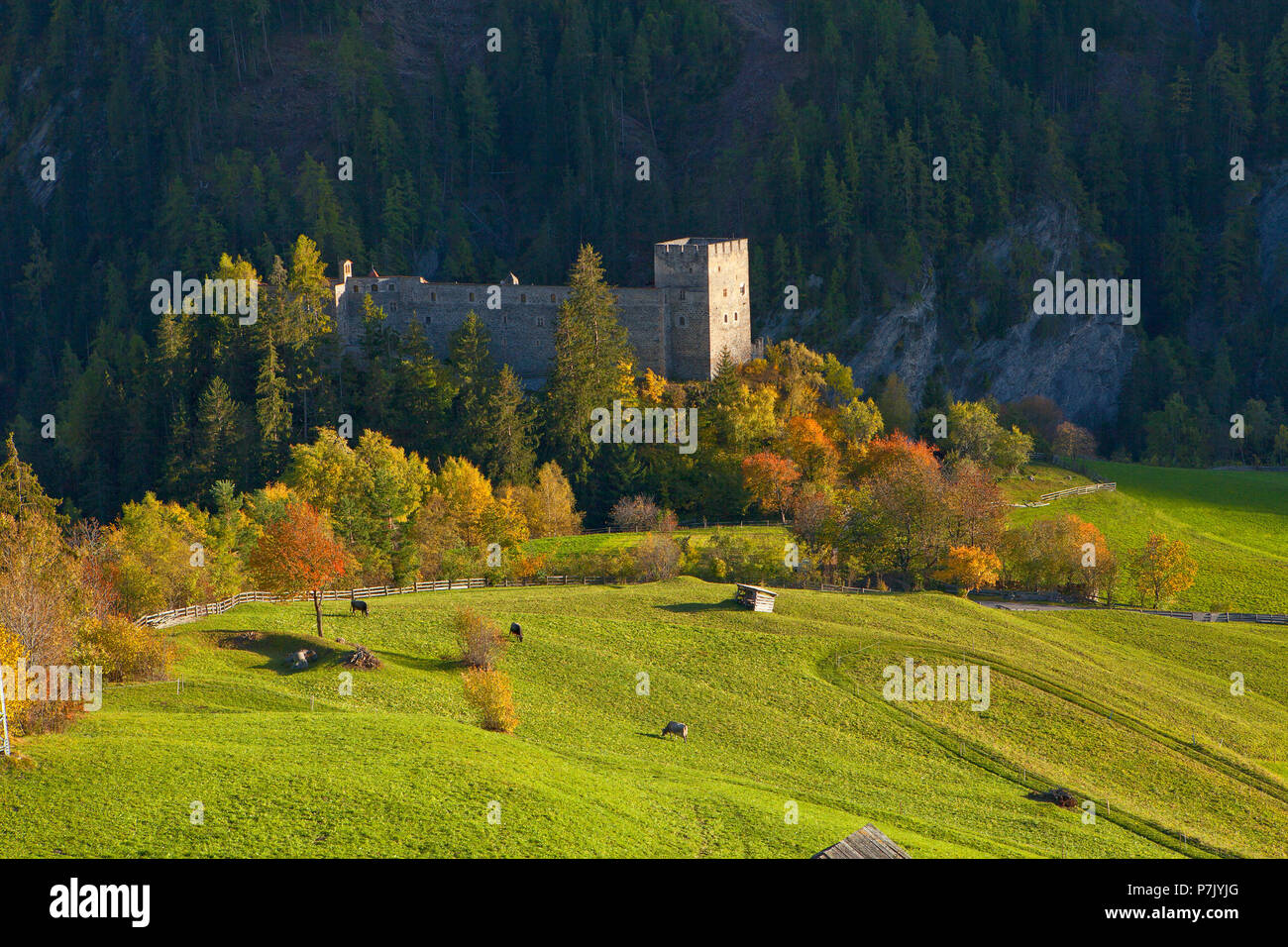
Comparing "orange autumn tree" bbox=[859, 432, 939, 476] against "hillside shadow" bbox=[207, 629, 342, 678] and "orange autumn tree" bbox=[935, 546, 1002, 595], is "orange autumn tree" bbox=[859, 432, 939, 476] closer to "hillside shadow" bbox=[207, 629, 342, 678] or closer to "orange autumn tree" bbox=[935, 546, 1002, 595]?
"orange autumn tree" bbox=[935, 546, 1002, 595]

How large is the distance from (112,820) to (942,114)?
9973cm

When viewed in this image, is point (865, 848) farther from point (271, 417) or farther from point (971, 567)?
point (271, 417)

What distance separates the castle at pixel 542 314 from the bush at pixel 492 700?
46.5 metres

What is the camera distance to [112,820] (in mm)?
33656

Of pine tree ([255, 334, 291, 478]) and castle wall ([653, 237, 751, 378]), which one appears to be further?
castle wall ([653, 237, 751, 378])

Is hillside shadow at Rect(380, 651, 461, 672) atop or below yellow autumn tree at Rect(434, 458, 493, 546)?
below

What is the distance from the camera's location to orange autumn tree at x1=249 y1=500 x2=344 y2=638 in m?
55.3

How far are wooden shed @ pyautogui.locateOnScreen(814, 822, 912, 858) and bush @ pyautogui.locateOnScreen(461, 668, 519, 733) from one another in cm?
1532

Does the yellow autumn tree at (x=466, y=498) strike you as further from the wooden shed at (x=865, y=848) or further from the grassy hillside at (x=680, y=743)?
the wooden shed at (x=865, y=848)

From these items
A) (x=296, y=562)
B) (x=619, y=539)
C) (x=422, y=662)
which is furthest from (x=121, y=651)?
(x=619, y=539)

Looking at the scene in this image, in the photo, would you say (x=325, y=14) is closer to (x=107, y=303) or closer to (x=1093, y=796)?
(x=107, y=303)

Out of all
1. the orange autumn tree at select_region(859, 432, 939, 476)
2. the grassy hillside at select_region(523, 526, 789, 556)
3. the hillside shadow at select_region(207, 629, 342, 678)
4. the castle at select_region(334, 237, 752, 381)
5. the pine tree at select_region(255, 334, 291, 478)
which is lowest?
the hillside shadow at select_region(207, 629, 342, 678)

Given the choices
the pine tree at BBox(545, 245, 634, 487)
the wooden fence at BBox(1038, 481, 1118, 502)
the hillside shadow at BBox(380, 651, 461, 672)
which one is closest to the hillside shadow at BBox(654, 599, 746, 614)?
the hillside shadow at BBox(380, 651, 461, 672)
